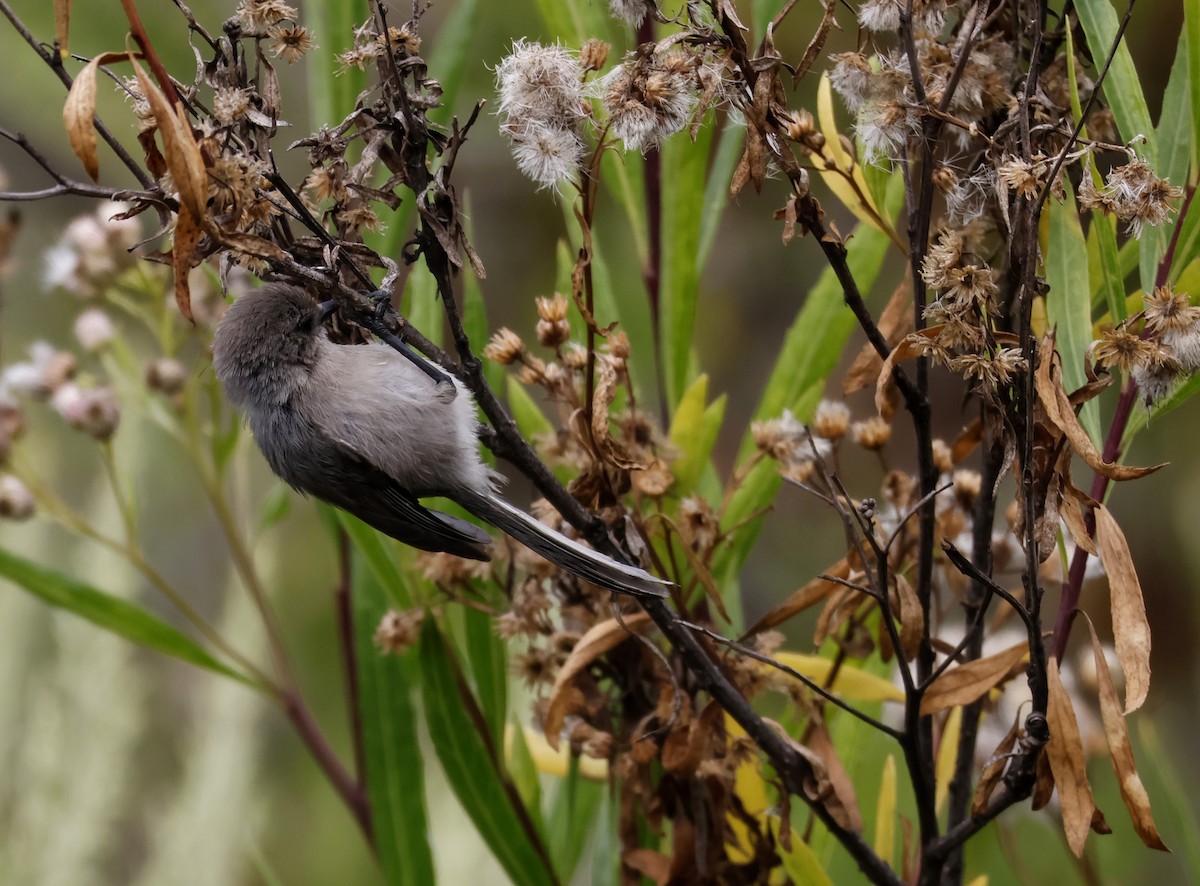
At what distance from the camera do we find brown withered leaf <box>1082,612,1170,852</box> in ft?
2.36

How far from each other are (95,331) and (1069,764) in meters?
1.18

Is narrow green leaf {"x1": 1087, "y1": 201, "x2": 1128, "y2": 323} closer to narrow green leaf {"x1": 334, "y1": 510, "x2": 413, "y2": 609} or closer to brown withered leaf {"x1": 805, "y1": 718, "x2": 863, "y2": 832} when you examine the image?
brown withered leaf {"x1": 805, "y1": 718, "x2": 863, "y2": 832}

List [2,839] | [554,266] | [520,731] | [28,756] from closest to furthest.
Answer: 1. [520,731]
2. [28,756]
3. [2,839]
4. [554,266]

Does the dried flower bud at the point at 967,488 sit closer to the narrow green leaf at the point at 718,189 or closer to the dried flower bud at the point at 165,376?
the narrow green leaf at the point at 718,189

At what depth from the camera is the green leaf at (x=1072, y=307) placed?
2.78 feet

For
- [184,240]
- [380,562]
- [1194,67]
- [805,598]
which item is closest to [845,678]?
[805,598]

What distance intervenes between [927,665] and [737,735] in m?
0.19

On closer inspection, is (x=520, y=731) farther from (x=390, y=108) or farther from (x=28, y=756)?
(x=28, y=756)

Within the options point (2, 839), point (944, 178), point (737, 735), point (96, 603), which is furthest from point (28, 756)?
point (944, 178)

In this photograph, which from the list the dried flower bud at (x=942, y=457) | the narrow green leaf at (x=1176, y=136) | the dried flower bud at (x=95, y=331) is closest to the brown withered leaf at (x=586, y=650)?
the dried flower bud at (x=942, y=457)

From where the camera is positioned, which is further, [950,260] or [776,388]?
[776,388]

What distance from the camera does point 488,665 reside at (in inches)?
45.3

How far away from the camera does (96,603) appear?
1.25 metres

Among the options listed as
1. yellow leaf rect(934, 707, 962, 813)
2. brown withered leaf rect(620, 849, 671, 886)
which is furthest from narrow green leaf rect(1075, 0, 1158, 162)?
Answer: brown withered leaf rect(620, 849, 671, 886)
